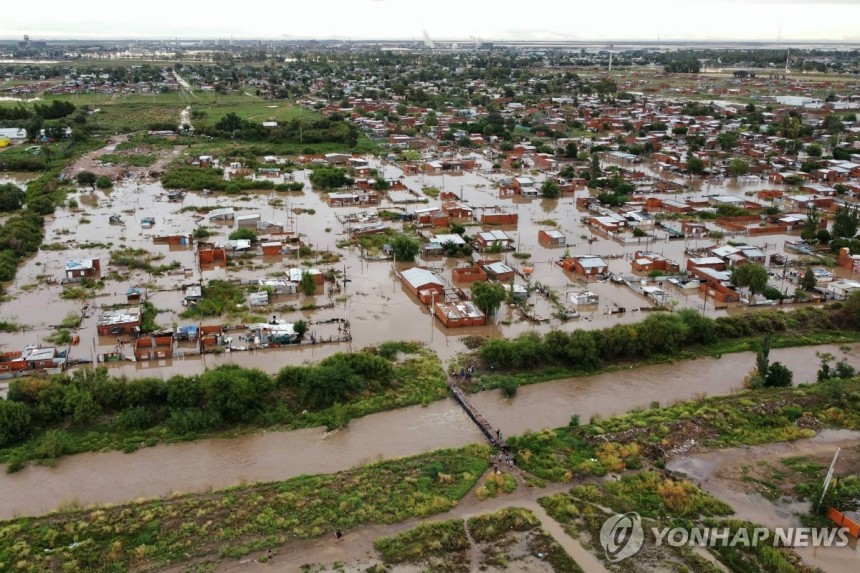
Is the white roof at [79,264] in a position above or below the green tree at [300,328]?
above

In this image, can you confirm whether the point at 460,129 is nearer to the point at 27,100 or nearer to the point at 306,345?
the point at 306,345

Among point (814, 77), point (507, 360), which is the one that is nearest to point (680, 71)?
point (814, 77)

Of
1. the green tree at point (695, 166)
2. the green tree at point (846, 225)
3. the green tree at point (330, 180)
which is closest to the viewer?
the green tree at point (846, 225)

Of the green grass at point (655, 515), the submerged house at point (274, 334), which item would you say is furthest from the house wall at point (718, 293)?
the submerged house at point (274, 334)

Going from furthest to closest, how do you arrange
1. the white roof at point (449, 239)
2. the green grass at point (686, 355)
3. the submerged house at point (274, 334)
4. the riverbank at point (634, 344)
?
the white roof at point (449, 239), the submerged house at point (274, 334), the riverbank at point (634, 344), the green grass at point (686, 355)

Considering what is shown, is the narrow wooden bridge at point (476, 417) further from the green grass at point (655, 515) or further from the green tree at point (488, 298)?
the green tree at point (488, 298)

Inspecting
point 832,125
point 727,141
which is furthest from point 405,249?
point 832,125
